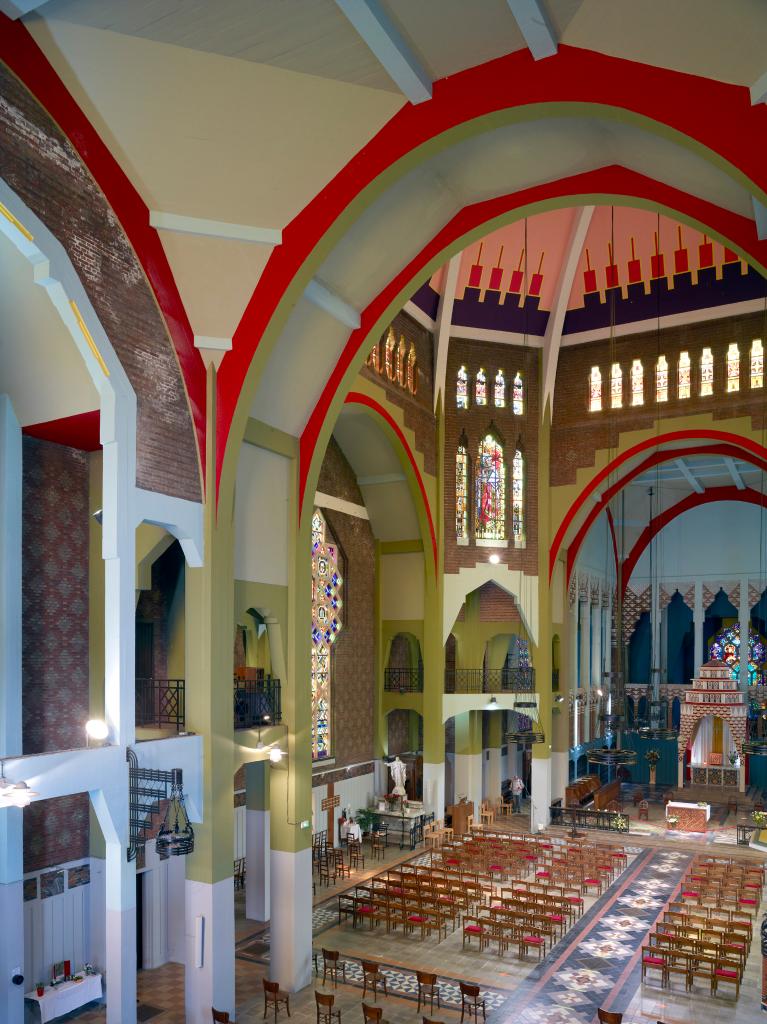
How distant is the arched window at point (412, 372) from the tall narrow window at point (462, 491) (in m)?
2.75

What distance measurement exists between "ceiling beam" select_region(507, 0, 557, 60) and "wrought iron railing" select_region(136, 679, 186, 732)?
9.89m

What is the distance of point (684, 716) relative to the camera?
33250 millimetres

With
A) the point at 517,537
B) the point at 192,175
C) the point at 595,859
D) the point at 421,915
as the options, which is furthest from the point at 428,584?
the point at 192,175

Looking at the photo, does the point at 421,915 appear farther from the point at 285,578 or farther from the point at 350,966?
the point at 285,578

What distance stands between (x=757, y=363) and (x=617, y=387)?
4109 millimetres

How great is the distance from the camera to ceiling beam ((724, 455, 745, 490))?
1264 inches

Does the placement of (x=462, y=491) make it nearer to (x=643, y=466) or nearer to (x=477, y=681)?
(x=477, y=681)

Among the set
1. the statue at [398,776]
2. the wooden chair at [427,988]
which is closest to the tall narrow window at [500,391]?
the statue at [398,776]

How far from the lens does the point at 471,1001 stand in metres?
13.5

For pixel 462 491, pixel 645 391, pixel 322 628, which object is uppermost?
pixel 645 391

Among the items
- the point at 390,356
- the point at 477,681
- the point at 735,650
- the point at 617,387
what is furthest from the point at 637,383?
the point at 735,650

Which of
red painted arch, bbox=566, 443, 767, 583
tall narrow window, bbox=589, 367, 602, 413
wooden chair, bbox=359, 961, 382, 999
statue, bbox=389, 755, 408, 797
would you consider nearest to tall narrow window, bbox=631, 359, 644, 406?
tall narrow window, bbox=589, 367, 602, 413

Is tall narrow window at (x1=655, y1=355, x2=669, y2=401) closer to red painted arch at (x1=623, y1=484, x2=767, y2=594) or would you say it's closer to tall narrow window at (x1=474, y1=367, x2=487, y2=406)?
tall narrow window at (x1=474, y1=367, x2=487, y2=406)

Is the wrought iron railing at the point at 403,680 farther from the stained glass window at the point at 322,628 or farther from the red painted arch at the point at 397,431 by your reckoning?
the red painted arch at the point at 397,431
